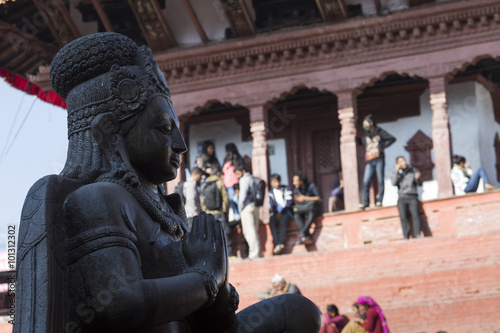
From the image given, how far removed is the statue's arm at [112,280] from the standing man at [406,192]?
12618 millimetres

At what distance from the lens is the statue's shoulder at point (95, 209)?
11.8 feet

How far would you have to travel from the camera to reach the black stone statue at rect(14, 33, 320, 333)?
3.50 metres

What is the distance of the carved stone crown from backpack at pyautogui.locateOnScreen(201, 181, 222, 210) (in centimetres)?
1273

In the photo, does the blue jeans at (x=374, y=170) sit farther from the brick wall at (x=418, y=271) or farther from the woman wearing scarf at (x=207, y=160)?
the woman wearing scarf at (x=207, y=160)

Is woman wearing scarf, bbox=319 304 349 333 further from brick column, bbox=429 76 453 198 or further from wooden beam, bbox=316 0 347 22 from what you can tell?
wooden beam, bbox=316 0 347 22

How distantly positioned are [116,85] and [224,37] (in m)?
17.0

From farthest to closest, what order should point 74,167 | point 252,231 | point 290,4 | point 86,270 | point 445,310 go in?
point 290,4 < point 252,231 < point 445,310 < point 74,167 < point 86,270

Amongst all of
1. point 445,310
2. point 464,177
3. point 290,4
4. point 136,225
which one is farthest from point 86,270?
point 290,4

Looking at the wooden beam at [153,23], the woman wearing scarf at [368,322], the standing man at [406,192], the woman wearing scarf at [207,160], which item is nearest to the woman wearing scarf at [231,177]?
the woman wearing scarf at [207,160]

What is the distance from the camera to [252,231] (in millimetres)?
17047

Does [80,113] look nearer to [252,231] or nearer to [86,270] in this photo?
[86,270]

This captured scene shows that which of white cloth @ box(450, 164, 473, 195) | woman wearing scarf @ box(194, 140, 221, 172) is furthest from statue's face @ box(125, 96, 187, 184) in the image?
woman wearing scarf @ box(194, 140, 221, 172)

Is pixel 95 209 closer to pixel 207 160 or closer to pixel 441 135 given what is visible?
pixel 441 135

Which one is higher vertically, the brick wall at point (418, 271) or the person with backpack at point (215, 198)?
the person with backpack at point (215, 198)
